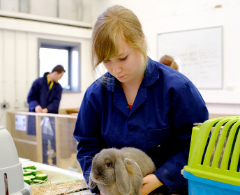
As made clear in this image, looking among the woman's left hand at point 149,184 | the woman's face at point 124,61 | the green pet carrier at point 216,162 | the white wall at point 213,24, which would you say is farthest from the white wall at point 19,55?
the green pet carrier at point 216,162

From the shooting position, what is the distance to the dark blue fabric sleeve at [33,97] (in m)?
4.70

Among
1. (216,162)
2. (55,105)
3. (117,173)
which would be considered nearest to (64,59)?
(55,105)

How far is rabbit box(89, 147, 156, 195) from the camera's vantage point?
Result: 3.14ft

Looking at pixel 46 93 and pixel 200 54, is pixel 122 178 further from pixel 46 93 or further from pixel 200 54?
pixel 46 93

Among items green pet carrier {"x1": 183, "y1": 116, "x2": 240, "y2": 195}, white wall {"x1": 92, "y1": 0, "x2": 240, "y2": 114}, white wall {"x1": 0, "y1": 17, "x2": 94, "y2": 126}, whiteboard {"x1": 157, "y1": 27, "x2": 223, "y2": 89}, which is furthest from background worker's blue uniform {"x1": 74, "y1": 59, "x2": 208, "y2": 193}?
white wall {"x1": 0, "y1": 17, "x2": 94, "y2": 126}

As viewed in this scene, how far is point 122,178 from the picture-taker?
952mm

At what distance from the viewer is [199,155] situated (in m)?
0.78

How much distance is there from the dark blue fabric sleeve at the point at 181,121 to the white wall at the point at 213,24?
292 centimetres

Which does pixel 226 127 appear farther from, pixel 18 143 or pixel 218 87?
pixel 18 143

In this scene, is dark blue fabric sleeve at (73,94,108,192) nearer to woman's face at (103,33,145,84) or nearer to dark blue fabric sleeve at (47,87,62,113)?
woman's face at (103,33,145,84)

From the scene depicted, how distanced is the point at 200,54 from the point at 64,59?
10.8ft

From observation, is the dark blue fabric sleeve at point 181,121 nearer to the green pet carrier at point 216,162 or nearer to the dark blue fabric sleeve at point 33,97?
the green pet carrier at point 216,162

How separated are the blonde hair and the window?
492cm

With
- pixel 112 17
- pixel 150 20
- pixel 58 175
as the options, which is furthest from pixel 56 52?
pixel 112 17
